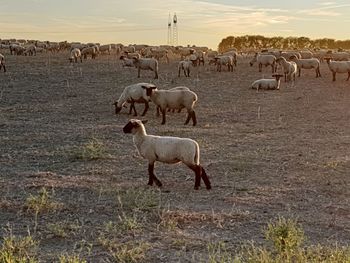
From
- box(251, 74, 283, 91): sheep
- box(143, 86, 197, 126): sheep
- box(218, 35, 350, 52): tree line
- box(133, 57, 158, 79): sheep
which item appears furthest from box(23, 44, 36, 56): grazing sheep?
box(218, 35, 350, 52): tree line

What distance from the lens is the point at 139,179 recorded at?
11141 mm

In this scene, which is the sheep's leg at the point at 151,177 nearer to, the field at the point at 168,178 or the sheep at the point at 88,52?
the field at the point at 168,178

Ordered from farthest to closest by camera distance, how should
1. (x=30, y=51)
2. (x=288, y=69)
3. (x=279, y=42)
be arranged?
(x=279, y=42) < (x=30, y=51) < (x=288, y=69)

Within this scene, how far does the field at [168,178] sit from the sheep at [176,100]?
469 millimetres

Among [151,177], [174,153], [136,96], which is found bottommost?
[151,177]

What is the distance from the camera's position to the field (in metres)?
7.85

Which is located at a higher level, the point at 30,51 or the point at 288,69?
the point at 288,69

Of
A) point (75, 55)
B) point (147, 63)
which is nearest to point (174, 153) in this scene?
point (147, 63)

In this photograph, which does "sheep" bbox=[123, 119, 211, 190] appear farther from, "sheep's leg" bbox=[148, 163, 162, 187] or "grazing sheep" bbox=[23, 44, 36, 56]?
"grazing sheep" bbox=[23, 44, 36, 56]

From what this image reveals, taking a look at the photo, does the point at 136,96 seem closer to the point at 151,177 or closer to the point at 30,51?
the point at 151,177

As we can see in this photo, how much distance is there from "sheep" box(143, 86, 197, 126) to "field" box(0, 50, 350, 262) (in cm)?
47

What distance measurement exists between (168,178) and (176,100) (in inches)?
272

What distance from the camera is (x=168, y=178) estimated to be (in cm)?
1126

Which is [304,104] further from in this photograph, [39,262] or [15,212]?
[39,262]
